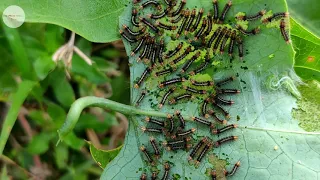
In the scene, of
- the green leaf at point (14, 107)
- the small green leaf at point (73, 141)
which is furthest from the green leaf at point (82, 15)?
the small green leaf at point (73, 141)

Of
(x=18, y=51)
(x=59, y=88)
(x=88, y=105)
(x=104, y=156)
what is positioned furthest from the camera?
(x=59, y=88)

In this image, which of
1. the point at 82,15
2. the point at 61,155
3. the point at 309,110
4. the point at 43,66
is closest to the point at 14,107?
the point at 43,66

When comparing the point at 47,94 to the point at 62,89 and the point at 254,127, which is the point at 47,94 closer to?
the point at 62,89

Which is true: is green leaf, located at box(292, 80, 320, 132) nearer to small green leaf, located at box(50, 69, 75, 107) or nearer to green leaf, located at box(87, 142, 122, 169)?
green leaf, located at box(87, 142, 122, 169)

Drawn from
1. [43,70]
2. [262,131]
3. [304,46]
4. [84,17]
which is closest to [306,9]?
[304,46]

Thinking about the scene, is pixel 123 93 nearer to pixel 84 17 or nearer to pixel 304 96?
pixel 84 17

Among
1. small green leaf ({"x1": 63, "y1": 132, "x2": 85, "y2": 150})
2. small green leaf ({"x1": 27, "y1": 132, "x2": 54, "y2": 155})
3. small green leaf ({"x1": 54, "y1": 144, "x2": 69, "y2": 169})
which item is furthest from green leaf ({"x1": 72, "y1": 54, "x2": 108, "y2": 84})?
small green leaf ({"x1": 54, "y1": 144, "x2": 69, "y2": 169})
